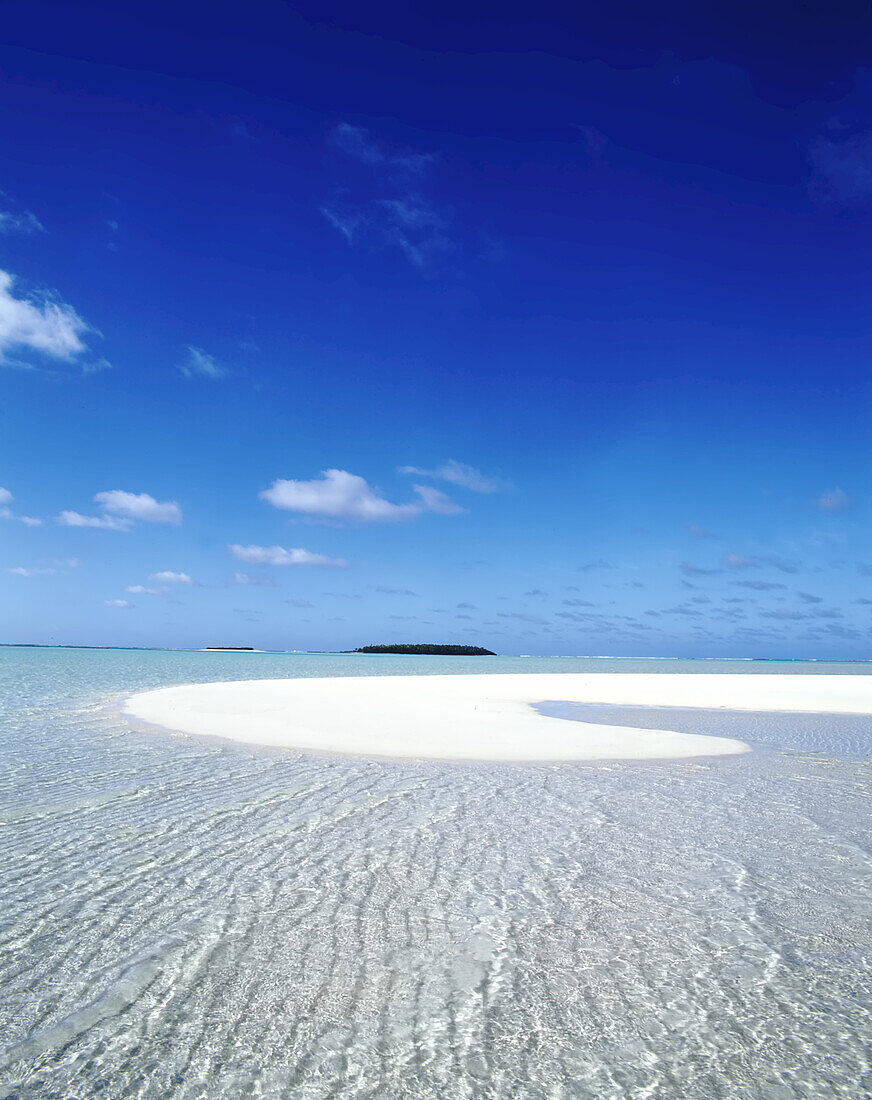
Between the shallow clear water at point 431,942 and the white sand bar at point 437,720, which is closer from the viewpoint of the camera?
the shallow clear water at point 431,942

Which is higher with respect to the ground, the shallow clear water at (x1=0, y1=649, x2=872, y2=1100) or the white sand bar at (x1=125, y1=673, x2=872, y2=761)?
the white sand bar at (x1=125, y1=673, x2=872, y2=761)

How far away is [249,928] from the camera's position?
4211 mm

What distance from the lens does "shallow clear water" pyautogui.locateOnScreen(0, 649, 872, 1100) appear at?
9.53ft

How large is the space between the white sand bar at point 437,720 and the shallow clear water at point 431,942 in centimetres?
332

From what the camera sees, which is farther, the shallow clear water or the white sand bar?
the white sand bar

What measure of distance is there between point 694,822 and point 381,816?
10.4 ft

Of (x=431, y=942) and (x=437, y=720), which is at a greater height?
(x=437, y=720)

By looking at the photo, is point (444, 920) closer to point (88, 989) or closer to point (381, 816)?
point (88, 989)

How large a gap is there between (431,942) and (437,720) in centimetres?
1139

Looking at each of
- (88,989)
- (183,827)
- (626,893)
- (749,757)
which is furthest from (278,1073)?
(749,757)

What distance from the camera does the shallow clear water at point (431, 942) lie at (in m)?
2.91

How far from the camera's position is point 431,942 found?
407 centimetres

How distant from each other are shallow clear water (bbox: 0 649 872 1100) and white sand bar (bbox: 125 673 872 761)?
3.32m

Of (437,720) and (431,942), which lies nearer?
(431,942)
